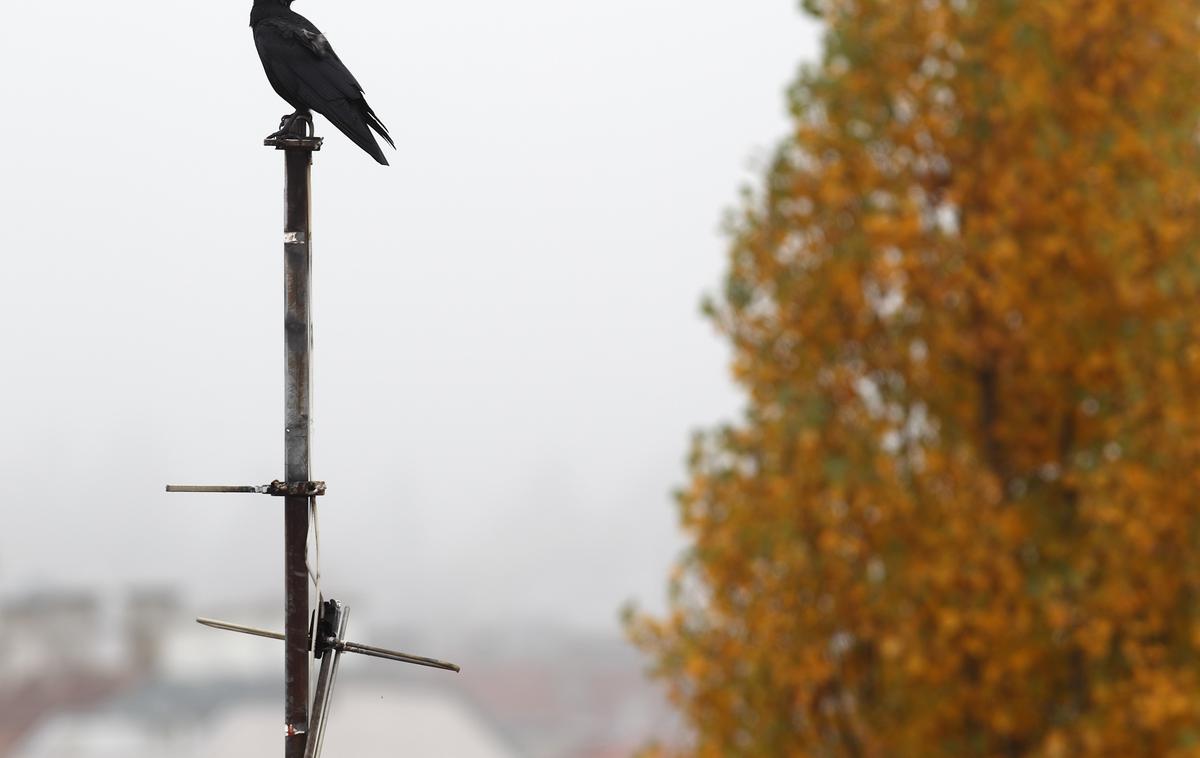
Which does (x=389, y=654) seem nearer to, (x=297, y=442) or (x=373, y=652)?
(x=373, y=652)

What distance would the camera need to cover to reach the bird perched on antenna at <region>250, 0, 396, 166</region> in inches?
281

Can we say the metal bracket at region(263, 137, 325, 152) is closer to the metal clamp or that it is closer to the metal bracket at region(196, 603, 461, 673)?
the metal clamp

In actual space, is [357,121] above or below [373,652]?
above

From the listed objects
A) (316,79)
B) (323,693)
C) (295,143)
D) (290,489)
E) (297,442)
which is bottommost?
(323,693)

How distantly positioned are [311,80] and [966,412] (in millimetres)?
4625

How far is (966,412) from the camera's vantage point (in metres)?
9.45

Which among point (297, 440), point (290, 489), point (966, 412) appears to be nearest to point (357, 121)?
point (297, 440)

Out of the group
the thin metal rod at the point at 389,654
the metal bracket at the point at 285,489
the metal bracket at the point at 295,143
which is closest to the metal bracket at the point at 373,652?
the thin metal rod at the point at 389,654

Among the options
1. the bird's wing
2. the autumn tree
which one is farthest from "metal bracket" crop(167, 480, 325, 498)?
the autumn tree

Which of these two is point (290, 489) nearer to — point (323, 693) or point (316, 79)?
point (323, 693)

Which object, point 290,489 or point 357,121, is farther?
point 357,121

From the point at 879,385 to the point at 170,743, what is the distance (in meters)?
21.3

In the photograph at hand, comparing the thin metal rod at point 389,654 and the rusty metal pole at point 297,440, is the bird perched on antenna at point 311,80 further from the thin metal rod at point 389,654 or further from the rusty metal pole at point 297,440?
the thin metal rod at point 389,654

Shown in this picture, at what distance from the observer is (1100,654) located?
8781mm
